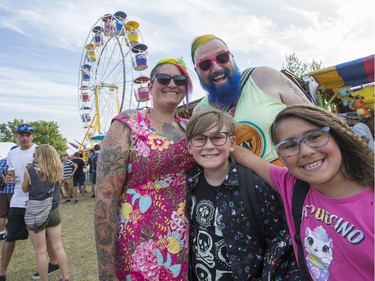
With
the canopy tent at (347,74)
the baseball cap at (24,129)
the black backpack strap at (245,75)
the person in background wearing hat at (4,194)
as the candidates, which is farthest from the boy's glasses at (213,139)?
the person in background wearing hat at (4,194)

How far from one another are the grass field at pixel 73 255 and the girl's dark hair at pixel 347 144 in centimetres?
352

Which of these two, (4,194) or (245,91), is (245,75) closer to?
(245,91)

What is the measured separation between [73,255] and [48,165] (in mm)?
1835

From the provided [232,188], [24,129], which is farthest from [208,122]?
[24,129]

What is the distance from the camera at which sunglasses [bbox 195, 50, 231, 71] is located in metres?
1.81

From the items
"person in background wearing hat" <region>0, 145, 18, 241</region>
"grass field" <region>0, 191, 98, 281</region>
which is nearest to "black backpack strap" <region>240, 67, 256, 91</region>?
"grass field" <region>0, 191, 98, 281</region>

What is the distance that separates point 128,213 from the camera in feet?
4.66

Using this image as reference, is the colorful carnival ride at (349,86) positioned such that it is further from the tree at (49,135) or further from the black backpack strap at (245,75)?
the tree at (49,135)

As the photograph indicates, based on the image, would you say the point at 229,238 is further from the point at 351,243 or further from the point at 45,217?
the point at 45,217

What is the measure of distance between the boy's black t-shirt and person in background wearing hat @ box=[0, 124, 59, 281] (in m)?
3.12

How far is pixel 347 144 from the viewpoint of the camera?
45.6 inches

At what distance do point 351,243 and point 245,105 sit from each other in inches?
37.8

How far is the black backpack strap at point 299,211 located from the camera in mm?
1179

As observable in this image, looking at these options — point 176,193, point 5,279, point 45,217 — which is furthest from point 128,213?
point 5,279
